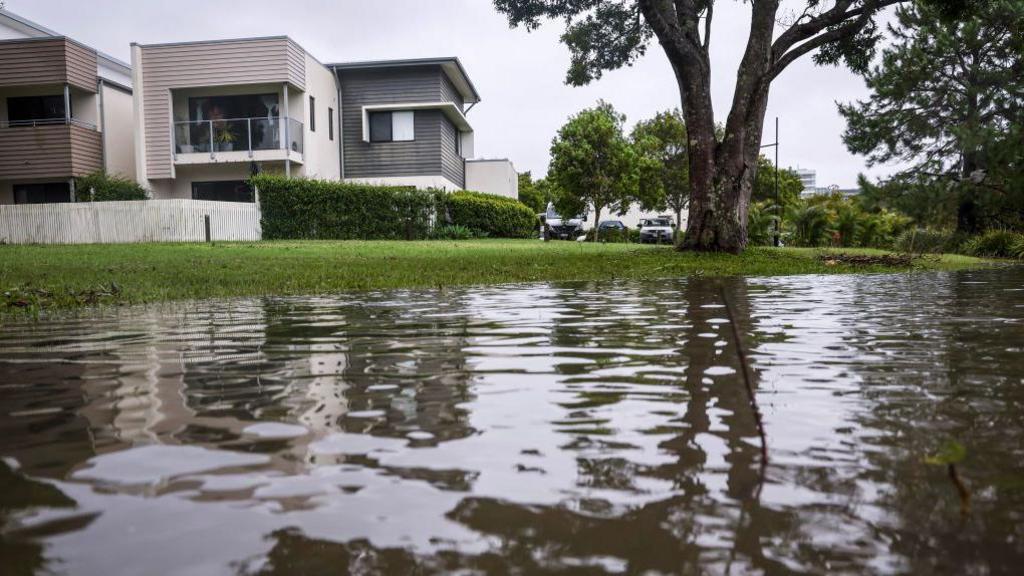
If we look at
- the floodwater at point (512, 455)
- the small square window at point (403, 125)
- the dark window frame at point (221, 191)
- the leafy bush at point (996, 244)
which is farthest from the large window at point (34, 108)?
the leafy bush at point (996, 244)

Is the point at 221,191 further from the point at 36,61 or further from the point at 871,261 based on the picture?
the point at 871,261

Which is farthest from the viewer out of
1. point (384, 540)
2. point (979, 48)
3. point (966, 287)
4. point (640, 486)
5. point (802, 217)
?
point (802, 217)

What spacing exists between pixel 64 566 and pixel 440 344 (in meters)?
2.76

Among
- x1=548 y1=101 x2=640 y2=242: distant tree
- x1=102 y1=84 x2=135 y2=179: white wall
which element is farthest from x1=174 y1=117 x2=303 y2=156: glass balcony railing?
x1=548 y1=101 x2=640 y2=242: distant tree

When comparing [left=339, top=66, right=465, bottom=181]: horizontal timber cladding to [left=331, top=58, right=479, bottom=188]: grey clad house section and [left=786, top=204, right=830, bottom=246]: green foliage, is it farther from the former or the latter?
[left=786, top=204, right=830, bottom=246]: green foliage

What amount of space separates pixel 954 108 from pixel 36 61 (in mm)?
33254

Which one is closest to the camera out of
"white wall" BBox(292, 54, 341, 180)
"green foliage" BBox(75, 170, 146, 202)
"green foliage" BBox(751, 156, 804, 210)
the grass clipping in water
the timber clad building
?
the grass clipping in water

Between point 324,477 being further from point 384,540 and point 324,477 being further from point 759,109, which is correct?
point 759,109

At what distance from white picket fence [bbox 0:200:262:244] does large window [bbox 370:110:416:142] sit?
9.29 metres

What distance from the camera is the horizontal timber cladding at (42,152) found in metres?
28.3

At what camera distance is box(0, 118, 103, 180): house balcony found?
92.8 ft

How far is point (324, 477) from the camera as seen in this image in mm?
1920

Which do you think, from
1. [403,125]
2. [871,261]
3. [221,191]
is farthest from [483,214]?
[871,261]

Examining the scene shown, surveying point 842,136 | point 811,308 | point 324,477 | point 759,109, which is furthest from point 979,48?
point 324,477
